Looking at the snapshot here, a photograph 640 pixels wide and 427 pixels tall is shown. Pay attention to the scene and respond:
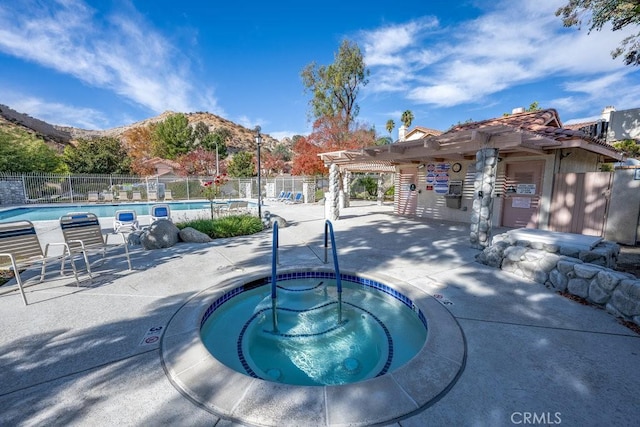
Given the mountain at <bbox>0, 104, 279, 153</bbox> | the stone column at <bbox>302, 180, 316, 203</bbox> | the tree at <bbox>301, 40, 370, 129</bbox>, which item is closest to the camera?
the stone column at <bbox>302, 180, 316, 203</bbox>

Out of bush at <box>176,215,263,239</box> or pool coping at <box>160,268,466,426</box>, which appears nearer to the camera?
pool coping at <box>160,268,466,426</box>

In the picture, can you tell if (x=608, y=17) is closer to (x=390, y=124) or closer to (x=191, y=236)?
(x=191, y=236)

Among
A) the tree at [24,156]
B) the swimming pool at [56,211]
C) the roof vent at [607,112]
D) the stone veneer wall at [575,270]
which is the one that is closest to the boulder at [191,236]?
the stone veneer wall at [575,270]

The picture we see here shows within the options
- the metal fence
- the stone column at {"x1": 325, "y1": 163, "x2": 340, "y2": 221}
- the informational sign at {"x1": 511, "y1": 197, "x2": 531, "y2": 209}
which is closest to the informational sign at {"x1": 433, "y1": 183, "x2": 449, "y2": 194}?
the informational sign at {"x1": 511, "y1": 197, "x2": 531, "y2": 209}

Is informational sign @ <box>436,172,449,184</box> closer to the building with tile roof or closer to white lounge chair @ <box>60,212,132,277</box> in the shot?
the building with tile roof

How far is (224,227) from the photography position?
721 centimetres

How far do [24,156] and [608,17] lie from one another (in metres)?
29.1

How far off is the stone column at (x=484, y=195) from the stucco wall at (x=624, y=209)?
3.34 meters

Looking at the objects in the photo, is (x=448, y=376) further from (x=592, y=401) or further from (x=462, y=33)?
(x=462, y=33)

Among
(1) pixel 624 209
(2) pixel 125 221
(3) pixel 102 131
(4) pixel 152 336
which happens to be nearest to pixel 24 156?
(2) pixel 125 221

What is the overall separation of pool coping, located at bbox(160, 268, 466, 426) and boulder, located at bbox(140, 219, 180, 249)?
13.3ft

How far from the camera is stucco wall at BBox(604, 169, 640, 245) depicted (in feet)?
19.8

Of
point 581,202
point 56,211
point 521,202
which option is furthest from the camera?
point 56,211

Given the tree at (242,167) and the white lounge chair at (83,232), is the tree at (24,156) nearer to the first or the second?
the tree at (242,167)
